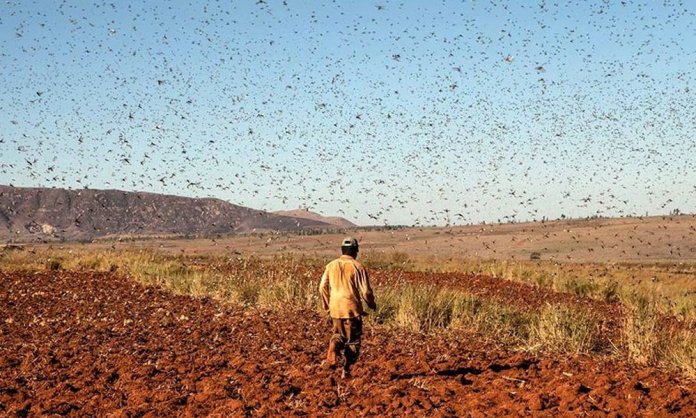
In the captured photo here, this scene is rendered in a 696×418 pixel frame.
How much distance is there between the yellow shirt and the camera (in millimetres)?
8719

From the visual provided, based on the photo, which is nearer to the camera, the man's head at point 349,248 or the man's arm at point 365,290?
the man's arm at point 365,290

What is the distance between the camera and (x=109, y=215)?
165m

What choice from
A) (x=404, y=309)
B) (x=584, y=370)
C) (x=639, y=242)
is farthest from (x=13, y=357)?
(x=639, y=242)

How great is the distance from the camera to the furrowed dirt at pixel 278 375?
24.3 feet

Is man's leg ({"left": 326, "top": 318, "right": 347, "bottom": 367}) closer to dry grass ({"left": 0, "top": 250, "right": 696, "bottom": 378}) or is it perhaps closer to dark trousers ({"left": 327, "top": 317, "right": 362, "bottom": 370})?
dark trousers ({"left": 327, "top": 317, "right": 362, "bottom": 370})

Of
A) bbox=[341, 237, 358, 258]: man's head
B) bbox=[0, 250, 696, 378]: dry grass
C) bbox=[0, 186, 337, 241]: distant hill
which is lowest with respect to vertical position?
bbox=[0, 250, 696, 378]: dry grass

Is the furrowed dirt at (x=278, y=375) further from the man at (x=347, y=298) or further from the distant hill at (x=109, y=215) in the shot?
the distant hill at (x=109, y=215)

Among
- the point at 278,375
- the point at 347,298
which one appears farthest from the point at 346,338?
the point at 278,375

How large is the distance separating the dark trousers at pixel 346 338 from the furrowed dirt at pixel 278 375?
10.3 inches

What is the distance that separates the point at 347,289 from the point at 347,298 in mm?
99

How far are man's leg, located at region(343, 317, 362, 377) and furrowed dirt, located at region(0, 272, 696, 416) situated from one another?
219mm

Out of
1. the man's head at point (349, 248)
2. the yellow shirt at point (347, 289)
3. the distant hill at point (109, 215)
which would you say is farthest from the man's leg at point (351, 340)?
the distant hill at point (109, 215)

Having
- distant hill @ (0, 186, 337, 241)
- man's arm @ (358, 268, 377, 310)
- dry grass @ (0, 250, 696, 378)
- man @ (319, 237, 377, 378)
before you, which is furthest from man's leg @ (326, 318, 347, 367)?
distant hill @ (0, 186, 337, 241)

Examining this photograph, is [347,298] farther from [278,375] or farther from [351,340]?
[278,375]
